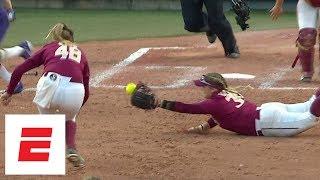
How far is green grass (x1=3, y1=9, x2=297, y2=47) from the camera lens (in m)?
15.4

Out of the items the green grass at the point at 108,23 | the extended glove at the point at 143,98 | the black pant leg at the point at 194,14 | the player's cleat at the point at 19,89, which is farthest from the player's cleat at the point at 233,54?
the extended glove at the point at 143,98

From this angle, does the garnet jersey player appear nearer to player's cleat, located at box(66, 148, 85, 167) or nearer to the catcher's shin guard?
player's cleat, located at box(66, 148, 85, 167)

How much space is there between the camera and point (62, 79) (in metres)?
6.21

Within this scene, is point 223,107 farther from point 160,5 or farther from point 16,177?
point 160,5

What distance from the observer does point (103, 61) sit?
11.7m

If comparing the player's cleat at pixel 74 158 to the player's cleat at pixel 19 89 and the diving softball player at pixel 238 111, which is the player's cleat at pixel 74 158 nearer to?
the diving softball player at pixel 238 111

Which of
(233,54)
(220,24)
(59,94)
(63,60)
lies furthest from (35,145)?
(233,54)

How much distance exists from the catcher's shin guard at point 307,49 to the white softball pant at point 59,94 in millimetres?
4219

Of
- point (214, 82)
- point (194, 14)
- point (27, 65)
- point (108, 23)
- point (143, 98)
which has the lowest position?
point (108, 23)

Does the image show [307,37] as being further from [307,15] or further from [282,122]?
[282,122]

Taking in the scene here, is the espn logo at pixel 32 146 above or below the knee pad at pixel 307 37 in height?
above

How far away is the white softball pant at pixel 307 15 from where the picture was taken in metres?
9.66

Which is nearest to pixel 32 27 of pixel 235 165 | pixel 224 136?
pixel 224 136

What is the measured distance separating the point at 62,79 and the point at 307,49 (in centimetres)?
443
